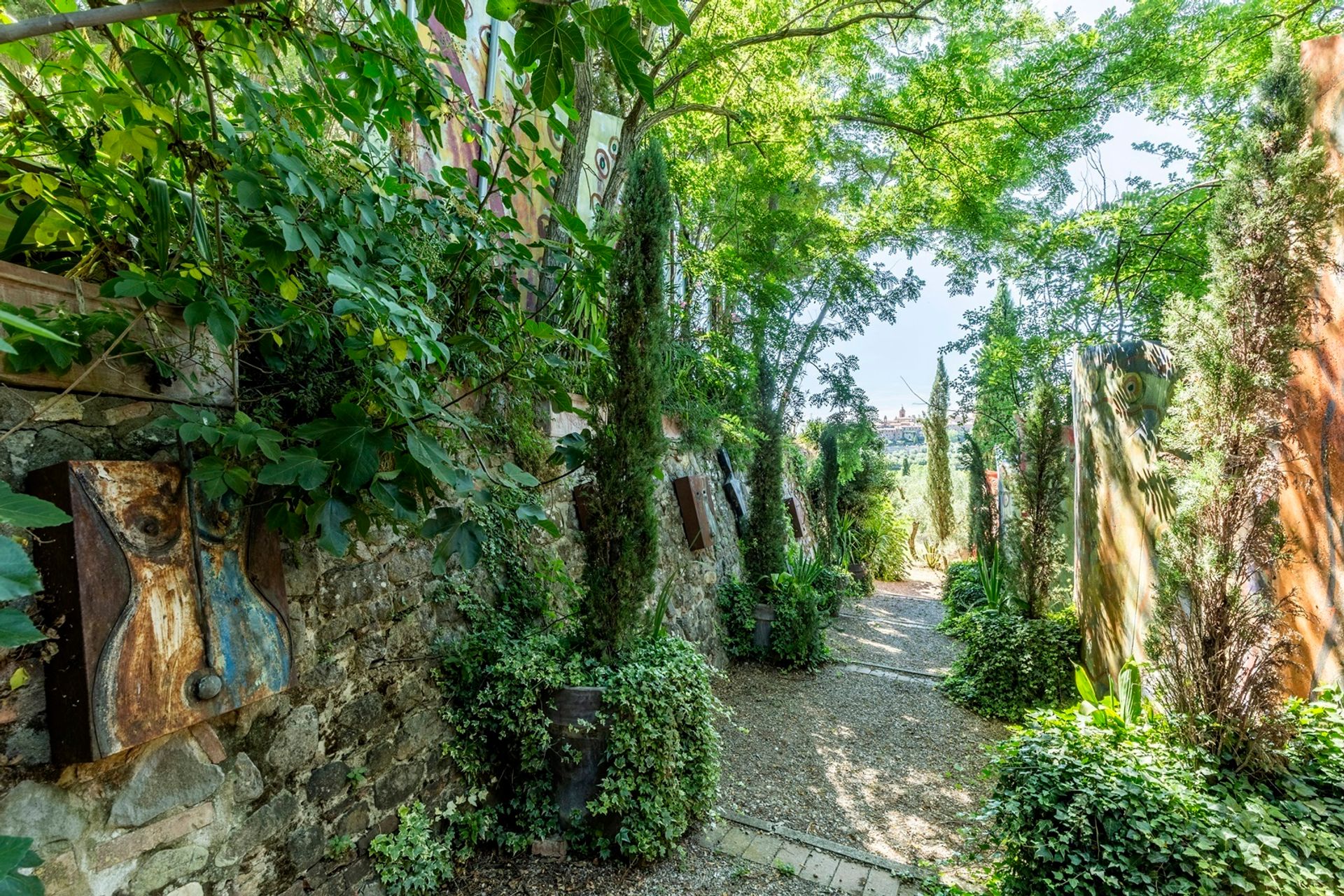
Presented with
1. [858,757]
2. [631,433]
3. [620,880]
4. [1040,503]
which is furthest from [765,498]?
[620,880]

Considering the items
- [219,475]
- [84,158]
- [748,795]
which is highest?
[84,158]

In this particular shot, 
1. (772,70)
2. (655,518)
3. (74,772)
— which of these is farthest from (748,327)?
(74,772)

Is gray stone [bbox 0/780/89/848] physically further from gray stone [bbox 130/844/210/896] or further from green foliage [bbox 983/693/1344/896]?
green foliage [bbox 983/693/1344/896]

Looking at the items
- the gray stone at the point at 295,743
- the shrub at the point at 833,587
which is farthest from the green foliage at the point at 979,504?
the gray stone at the point at 295,743

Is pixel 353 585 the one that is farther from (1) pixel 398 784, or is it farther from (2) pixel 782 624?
(2) pixel 782 624

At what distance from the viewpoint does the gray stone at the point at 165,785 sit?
1.48 metres

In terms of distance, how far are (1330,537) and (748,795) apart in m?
3.09

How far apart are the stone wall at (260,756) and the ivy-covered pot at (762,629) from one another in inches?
153

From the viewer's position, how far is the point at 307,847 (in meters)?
1.93

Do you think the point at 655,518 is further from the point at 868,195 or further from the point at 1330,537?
the point at 868,195

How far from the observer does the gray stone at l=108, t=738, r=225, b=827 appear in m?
1.48

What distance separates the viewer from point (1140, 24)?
17.4 ft

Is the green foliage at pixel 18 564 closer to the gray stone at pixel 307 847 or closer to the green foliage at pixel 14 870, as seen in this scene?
the green foliage at pixel 14 870

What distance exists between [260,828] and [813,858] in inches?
91.5
